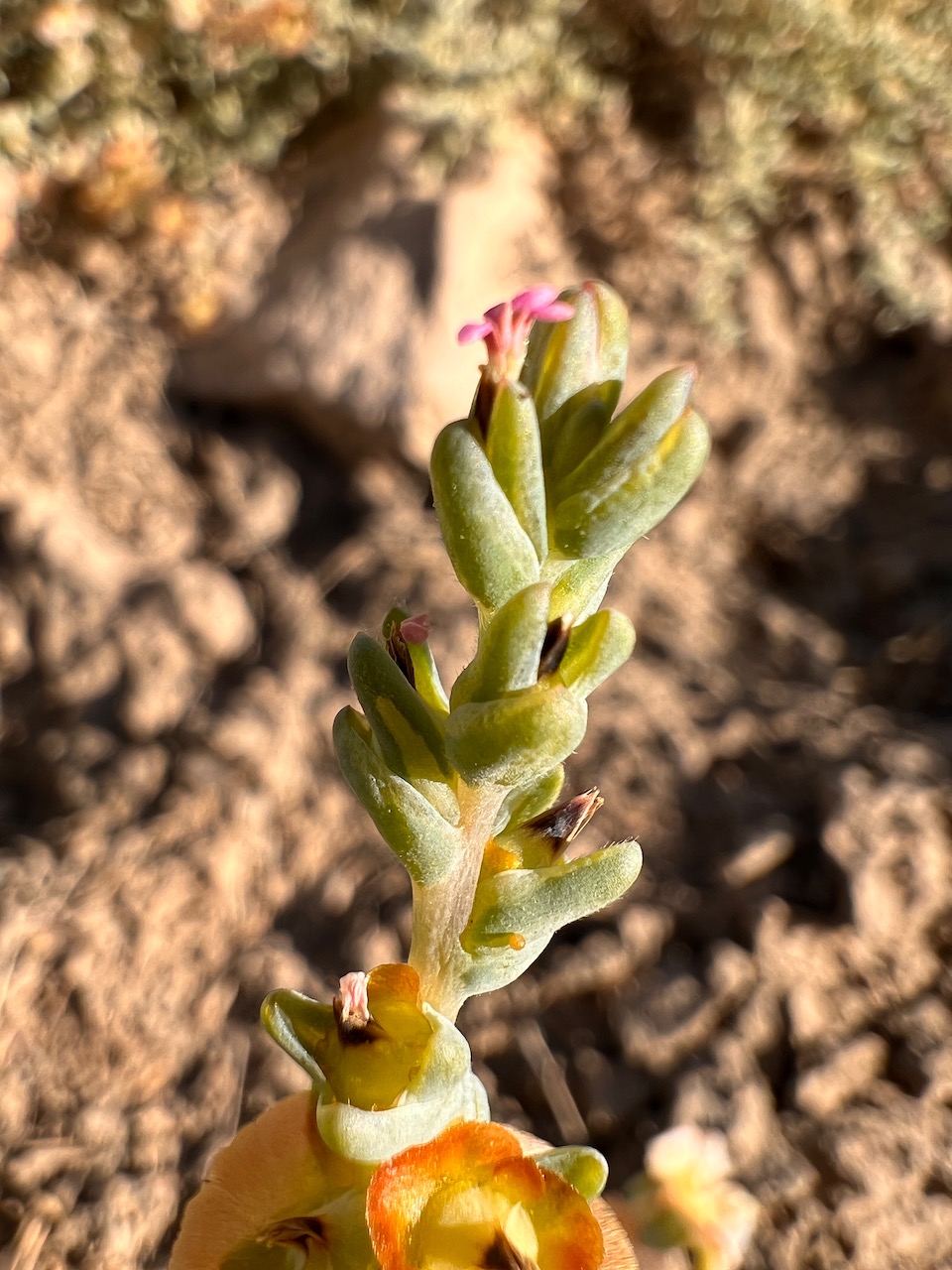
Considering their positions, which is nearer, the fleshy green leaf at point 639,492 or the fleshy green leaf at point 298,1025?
the fleshy green leaf at point 639,492

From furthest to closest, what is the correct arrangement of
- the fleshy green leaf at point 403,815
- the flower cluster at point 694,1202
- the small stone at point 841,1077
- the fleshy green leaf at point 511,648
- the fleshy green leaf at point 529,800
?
the small stone at point 841,1077 → the flower cluster at point 694,1202 → the fleshy green leaf at point 529,800 → the fleshy green leaf at point 403,815 → the fleshy green leaf at point 511,648

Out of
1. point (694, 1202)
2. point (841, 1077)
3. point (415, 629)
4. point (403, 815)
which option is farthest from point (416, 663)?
point (841, 1077)

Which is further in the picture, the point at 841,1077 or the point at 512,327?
the point at 841,1077

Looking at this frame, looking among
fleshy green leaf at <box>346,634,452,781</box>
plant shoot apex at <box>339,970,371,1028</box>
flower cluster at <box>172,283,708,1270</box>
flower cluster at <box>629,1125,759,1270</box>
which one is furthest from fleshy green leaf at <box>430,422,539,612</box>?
flower cluster at <box>629,1125,759,1270</box>

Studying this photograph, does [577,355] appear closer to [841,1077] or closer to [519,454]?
[519,454]

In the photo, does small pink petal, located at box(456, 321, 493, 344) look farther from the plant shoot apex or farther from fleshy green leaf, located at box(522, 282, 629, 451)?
the plant shoot apex

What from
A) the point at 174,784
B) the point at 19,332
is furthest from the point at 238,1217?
the point at 19,332

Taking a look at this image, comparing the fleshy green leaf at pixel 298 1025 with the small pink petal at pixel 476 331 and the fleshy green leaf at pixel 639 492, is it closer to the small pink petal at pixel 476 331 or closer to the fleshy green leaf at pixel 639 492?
the fleshy green leaf at pixel 639 492

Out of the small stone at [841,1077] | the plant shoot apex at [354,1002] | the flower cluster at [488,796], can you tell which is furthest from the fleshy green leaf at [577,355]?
the small stone at [841,1077]
